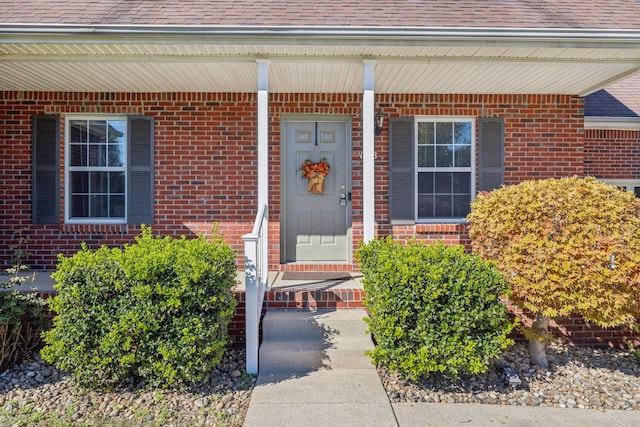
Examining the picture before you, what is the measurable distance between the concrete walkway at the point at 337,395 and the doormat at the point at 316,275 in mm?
1061

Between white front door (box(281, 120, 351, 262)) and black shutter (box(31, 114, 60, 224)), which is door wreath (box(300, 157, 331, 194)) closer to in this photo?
white front door (box(281, 120, 351, 262))

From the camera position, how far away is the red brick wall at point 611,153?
654 centimetres

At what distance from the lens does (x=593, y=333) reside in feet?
15.0

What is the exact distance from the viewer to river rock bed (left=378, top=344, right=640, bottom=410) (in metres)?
3.38

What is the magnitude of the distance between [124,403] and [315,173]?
351 cm

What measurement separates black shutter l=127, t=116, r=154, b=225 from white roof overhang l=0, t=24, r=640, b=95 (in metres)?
0.59

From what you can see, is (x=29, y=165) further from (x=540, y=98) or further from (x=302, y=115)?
(x=540, y=98)

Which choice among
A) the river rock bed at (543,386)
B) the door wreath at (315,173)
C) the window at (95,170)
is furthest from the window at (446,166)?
the window at (95,170)

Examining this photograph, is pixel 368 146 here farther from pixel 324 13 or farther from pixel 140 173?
pixel 140 173

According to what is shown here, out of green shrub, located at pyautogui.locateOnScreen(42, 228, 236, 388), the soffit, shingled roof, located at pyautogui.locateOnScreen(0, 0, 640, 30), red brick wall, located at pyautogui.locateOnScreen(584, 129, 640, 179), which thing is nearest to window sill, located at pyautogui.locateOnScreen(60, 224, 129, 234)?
the soffit

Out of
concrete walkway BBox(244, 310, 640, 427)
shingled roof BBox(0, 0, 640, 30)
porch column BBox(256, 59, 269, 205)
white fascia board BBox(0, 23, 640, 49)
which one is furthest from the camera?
porch column BBox(256, 59, 269, 205)

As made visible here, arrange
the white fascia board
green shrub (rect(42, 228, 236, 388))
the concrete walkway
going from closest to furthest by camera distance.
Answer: the concrete walkway < green shrub (rect(42, 228, 236, 388)) < the white fascia board

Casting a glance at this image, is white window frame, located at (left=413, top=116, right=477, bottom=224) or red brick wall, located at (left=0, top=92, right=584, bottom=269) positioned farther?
white window frame, located at (left=413, top=116, right=477, bottom=224)

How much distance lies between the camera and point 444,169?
5863 mm
